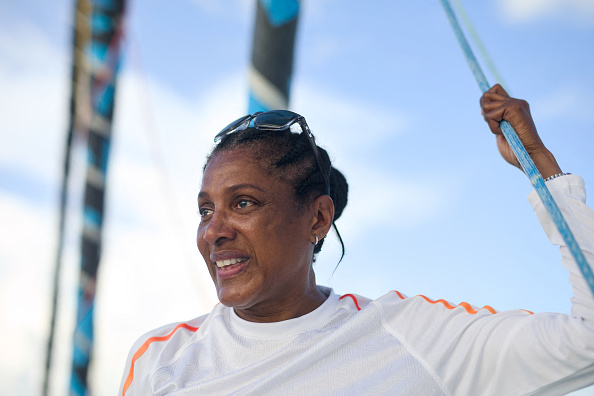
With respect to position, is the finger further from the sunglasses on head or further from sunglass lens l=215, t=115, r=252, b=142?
sunglass lens l=215, t=115, r=252, b=142

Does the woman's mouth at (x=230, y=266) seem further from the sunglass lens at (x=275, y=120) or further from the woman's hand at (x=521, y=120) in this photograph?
the woman's hand at (x=521, y=120)

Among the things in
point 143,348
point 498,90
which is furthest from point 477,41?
point 143,348

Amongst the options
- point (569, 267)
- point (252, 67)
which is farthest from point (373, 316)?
point (252, 67)

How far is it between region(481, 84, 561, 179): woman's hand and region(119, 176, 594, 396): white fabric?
0.08 meters

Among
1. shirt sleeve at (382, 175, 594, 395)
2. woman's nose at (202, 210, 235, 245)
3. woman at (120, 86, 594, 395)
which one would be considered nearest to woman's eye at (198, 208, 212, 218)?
woman at (120, 86, 594, 395)

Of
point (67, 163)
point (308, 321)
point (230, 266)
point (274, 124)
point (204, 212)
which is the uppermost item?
point (67, 163)

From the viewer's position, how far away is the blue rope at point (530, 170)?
1451 millimetres

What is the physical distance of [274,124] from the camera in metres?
2.39

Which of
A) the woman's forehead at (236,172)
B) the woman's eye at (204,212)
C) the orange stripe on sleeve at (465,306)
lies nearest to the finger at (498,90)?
the orange stripe on sleeve at (465,306)

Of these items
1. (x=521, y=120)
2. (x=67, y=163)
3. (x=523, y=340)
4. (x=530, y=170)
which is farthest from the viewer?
(x=67, y=163)

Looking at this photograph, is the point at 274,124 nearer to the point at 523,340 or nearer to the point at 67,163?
the point at 523,340

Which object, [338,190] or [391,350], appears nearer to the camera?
[391,350]

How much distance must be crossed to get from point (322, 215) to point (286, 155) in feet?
0.92

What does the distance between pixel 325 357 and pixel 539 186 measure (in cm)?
91
